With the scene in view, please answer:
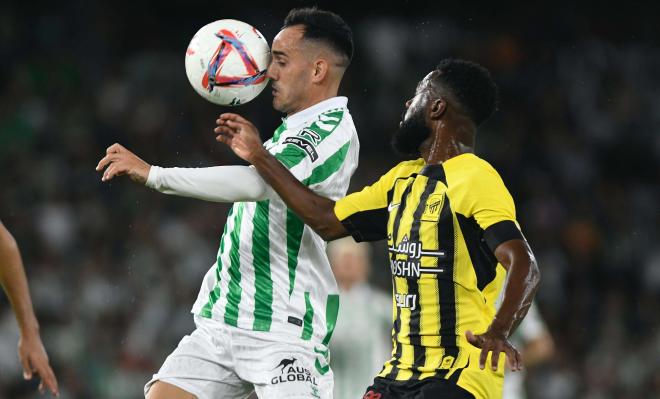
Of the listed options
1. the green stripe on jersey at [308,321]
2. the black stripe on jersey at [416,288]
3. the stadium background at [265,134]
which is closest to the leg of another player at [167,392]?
the green stripe on jersey at [308,321]

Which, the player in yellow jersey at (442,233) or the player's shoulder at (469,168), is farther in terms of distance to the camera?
the player's shoulder at (469,168)

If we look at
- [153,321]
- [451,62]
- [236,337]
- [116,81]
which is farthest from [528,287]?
[116,81]

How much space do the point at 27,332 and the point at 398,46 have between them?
9.35m

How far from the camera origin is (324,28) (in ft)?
16.9

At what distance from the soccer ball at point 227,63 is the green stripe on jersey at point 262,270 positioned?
1.59 ft

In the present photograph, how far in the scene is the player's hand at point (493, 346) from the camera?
12.4 ft

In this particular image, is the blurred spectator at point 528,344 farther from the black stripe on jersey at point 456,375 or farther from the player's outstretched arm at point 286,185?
the black stripe on jersey at point 456,375

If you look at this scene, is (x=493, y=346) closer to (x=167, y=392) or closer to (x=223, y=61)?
(x=167, y=392)

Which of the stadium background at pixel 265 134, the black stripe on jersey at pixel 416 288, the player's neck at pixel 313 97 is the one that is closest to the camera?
the black stripe on jersey at pixel 416 288

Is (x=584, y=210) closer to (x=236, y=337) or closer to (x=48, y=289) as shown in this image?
(x=48, y=289)

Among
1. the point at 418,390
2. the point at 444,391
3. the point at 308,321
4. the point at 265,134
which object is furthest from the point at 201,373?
the point at 265,134

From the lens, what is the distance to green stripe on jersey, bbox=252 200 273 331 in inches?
191

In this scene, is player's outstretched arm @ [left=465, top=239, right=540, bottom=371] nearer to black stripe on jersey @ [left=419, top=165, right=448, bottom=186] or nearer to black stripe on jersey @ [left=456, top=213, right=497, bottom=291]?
black stripe on jersey @ [left=456, top=213, right=497, bottom=291]

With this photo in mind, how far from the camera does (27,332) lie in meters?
4.42
